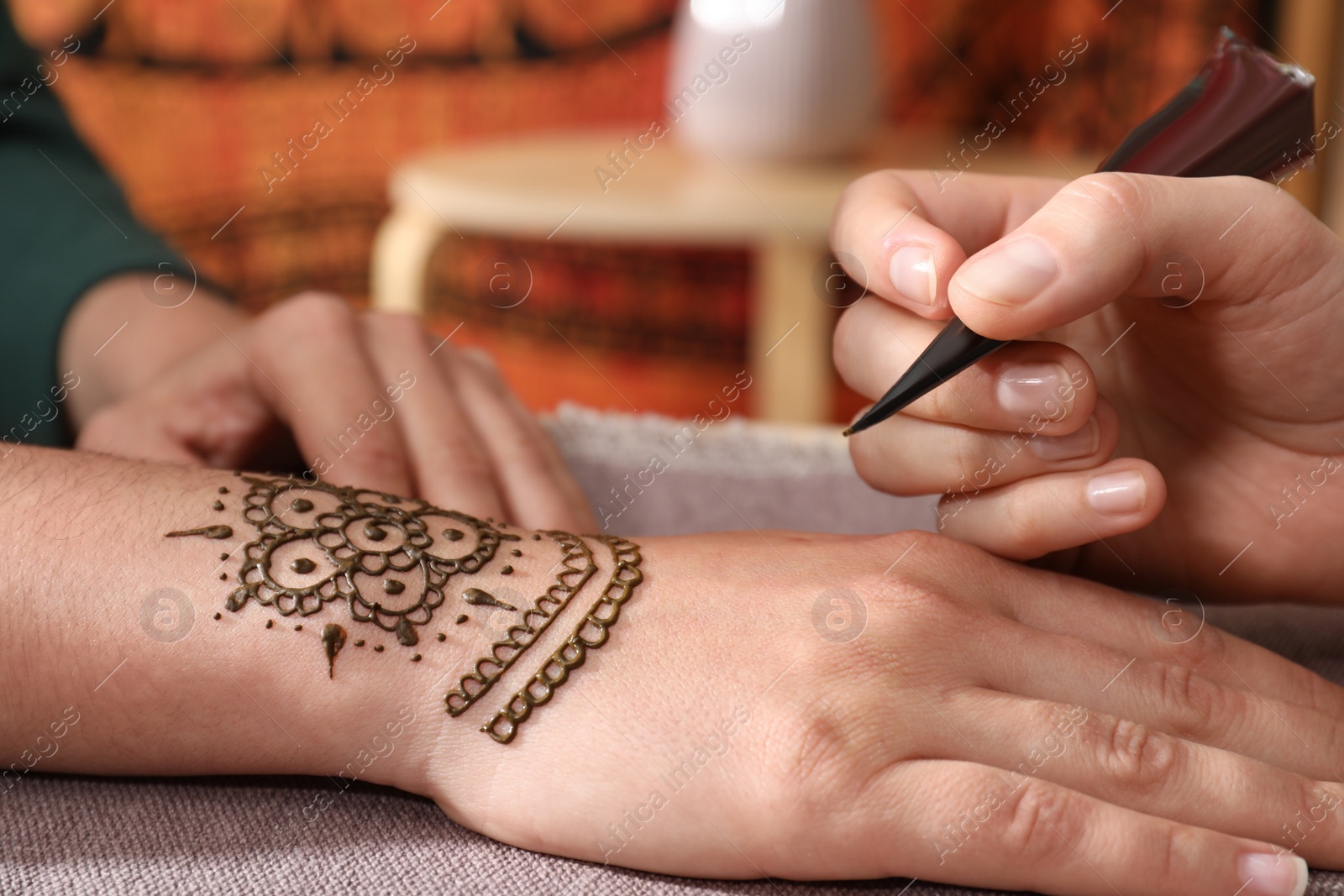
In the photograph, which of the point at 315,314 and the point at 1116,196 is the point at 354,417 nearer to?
the point at 315,314

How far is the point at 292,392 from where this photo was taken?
2.31ft

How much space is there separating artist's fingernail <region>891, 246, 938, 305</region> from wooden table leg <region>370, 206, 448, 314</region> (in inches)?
41.2

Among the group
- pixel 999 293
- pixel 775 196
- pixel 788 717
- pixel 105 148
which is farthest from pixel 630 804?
pixel 105 148

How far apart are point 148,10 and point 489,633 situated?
213 cm

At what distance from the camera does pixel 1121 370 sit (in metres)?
0.67

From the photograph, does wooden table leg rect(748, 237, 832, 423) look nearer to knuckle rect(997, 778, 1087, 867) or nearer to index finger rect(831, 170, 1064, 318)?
index finger rect(831, 170, 1064, 318)

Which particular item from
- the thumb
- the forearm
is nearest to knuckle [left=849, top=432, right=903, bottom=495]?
the thumb

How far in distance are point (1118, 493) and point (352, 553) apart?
0.35 meters

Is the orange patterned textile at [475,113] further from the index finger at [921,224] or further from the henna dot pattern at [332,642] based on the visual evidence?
the henna dot pattern at [332,642]

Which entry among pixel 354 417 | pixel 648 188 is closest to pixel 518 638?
pixel 354 417

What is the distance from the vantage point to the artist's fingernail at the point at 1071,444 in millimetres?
539

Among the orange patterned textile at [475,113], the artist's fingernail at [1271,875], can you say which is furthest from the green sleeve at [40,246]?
the orange patterned textile at [475,113]

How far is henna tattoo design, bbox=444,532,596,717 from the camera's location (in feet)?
1.57

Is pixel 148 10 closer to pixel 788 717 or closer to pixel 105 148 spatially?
pixel 105 148
